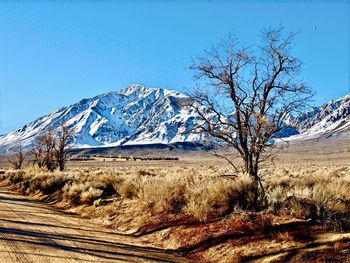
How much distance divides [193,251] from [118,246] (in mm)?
1831

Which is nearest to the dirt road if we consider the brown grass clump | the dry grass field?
the dry grass field

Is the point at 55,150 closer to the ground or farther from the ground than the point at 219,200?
farther from the ground

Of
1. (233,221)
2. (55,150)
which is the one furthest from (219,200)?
(55,150)

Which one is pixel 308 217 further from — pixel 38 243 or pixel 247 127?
pixel 38 243

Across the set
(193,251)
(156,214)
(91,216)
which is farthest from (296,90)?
(91,216)

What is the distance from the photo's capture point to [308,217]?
941 cm

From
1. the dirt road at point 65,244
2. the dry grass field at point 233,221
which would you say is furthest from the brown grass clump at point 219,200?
the dirt road at point 65,244

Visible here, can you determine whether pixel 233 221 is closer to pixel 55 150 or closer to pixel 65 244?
pixel 65 244

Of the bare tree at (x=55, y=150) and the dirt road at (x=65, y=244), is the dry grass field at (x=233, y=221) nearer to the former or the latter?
the dirt road at (x=65, y=244)

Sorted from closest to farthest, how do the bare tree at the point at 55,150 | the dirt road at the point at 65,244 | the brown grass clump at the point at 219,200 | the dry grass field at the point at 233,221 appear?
the dry grass field at the point at 233,221 → the dirt road at the point at 65,244 → the brown grass clump at the point at 219,200 → the bare tree at the point at 55,150

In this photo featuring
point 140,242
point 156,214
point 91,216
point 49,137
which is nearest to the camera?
point 140,242

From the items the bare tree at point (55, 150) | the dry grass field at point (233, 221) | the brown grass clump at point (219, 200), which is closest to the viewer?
the dry grass field at point (233, 221)

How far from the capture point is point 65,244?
31.4 feet

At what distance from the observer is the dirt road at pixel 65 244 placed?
27.5 feet
